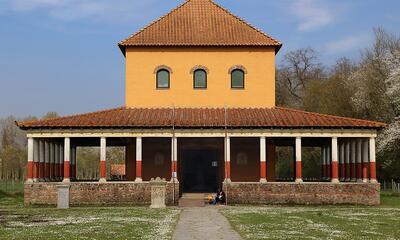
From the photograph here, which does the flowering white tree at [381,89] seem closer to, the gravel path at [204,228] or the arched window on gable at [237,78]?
the arched window on gable at [237,78]

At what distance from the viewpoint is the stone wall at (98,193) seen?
Result: 35.8 m

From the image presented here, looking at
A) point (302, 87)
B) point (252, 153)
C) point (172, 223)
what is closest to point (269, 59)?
point (252, 153)

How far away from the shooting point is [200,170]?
43375 millimetres

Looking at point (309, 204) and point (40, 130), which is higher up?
point (40, 130)

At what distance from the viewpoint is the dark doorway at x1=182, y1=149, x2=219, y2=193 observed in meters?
43.1

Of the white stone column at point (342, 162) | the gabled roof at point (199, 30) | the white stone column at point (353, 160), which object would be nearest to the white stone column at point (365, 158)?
the white stone column at point (353, 160)

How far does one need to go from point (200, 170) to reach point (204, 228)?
22594 millimetres

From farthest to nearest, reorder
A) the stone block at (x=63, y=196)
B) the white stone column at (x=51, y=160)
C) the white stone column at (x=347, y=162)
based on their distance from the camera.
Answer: the white stone column at (x=347, y=162)
the white stone column at (x=51, y=160)
the stone block at (x=63, y=196)

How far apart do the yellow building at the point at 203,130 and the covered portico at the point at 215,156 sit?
2.5 inches

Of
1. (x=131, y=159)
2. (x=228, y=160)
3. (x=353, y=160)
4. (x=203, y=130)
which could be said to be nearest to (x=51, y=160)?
(x=131, y=159)

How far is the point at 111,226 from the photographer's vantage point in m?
21.2

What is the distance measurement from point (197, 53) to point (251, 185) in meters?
11.1

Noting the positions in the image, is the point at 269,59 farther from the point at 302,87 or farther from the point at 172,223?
the point at 302,87

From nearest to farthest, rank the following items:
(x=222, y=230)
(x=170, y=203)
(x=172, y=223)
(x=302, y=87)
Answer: (x=222, y=230) → (x=172, y=223) → (x=170, y=203) → (x=302, y=87)
